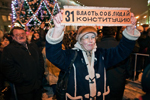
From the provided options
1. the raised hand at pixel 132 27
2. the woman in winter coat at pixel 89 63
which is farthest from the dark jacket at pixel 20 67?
the raised hand at pixel 132 27

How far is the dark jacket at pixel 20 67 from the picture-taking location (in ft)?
6.40

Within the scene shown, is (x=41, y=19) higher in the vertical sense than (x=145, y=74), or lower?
higher

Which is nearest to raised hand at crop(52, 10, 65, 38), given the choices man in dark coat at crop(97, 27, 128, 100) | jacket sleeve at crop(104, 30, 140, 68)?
jacket sleeve at crop(104, 30, 140, 68)

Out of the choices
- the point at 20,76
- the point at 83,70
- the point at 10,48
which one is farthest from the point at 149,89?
the point at 10,48

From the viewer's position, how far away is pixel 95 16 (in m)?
1.23

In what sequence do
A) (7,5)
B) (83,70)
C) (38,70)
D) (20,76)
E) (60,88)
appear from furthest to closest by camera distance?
(7,5)
(38,70)
(20,76)
(83,70)
(60,88)

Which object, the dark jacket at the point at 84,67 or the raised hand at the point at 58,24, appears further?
the dark jacket at the point at 84,67

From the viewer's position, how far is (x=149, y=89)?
0.80m

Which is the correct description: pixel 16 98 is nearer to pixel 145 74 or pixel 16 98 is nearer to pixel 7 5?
pixel 145 74

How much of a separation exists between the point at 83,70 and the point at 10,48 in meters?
1.62

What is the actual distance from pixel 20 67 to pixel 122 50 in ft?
6.71

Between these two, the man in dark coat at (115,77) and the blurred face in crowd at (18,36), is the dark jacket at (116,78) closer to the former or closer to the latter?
the man in dark coat at (115,77)

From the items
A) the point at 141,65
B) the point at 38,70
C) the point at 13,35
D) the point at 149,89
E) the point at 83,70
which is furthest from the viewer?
the point at 141,65

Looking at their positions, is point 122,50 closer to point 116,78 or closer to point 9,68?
point 116,78
